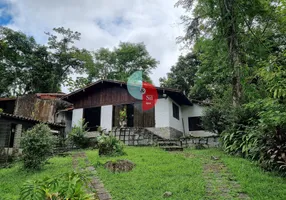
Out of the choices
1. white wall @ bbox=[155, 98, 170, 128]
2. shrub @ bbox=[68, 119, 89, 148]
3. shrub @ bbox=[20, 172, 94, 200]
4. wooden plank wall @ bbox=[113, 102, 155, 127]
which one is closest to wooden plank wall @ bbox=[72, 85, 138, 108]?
wooden plank wall @ bbox=[113, 102, 155, 127]

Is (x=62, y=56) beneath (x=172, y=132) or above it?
above

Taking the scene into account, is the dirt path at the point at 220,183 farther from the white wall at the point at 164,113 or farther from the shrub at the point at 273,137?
the white wall at the point at 164,113

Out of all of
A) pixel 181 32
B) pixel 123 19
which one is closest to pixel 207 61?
pixel 181 32

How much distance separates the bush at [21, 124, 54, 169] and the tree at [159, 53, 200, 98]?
65.8 feet

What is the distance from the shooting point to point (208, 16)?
11.9 metres

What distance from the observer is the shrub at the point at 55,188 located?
78.2 inches

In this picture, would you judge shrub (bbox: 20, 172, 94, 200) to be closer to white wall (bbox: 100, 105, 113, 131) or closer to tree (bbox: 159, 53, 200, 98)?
white wall (bbox: 100, 105, 113, 131)

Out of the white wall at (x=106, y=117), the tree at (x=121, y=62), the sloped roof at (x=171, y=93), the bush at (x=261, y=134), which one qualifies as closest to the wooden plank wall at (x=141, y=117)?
the white wall at (x=106, y=117)

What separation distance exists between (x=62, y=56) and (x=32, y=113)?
13.7m

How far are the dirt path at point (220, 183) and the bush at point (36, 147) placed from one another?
563 centimetres

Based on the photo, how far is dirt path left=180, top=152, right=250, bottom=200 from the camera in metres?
4.50

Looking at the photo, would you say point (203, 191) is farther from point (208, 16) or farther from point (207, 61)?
point (207, 61)

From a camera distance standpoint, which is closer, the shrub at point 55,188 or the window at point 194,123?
the shrub at point 55,188

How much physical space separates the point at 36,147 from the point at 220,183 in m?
6.21
